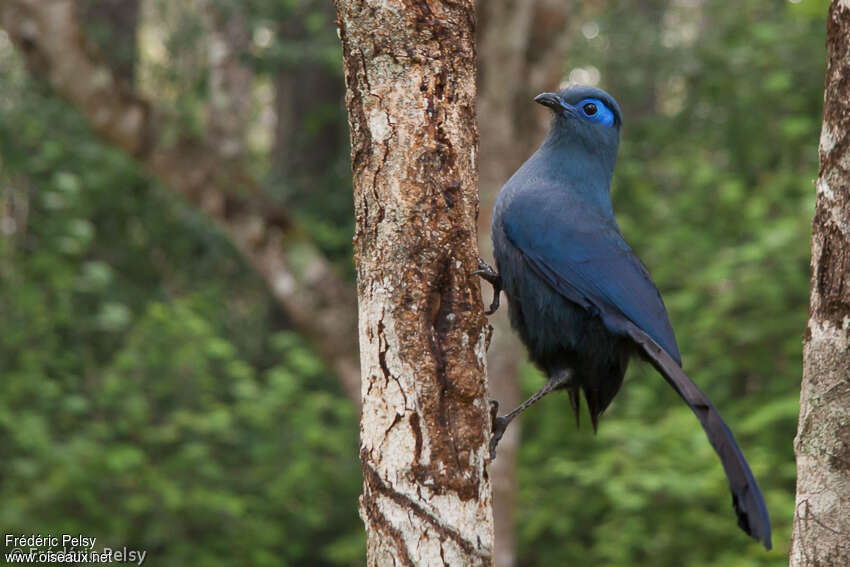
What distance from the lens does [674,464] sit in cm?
494

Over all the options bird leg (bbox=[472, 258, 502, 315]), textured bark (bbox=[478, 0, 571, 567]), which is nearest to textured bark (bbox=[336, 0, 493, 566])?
bird leg (bbox=[472, 258, 502, 315])

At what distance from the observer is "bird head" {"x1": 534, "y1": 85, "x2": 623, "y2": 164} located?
9.98 ft

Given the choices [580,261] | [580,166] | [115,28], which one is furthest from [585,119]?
[115,28]

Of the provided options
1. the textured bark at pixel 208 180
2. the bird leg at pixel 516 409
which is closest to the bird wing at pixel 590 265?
the bird leg at pixel 516 409

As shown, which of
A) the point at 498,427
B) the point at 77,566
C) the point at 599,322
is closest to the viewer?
the point at 498,427

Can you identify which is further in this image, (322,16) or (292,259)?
(322,16)

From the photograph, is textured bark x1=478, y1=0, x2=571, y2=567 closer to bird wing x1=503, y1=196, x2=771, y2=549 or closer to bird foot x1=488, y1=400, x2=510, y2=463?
bird wing x1=503, y1=196, x2=771, y2=549

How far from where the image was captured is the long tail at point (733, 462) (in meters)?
1.92

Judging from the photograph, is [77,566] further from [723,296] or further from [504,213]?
[723,296]

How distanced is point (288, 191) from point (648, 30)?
12.5 feet

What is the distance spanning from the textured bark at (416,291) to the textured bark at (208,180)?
373 cm

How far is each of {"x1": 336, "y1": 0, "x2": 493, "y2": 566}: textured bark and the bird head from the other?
109cm

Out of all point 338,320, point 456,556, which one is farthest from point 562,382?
point 338,320

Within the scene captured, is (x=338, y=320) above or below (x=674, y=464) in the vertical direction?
above
